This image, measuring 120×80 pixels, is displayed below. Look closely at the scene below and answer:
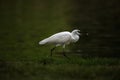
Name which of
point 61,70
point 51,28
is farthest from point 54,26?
point 61,70

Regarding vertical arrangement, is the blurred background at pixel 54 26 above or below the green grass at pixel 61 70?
above

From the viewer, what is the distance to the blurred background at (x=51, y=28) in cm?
2077

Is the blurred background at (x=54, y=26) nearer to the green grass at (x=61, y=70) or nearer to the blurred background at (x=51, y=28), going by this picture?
the blurred background at (x=51, y=28)

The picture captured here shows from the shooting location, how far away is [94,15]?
39.9 metres

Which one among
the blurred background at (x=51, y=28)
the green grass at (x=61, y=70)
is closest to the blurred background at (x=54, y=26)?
the blurred background at (x=51, y=28)

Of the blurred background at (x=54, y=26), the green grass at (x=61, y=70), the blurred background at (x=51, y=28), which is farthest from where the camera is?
the blurred background at (x=54, y=26)

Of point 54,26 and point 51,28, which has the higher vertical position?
point 54,26

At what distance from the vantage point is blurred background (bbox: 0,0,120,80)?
20766mm

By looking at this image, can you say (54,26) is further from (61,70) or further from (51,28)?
(61,70)

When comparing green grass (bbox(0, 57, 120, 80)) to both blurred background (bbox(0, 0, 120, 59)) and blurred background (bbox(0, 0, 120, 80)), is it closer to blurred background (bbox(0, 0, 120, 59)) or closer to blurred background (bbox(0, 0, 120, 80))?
blurred background (bbox(0, 0, 120, 80))

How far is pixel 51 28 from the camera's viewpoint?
32.5 meters

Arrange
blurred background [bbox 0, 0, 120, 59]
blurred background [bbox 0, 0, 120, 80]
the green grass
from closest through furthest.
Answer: the green grass
blurred background [bbox 0, 0, 120, 80]
blurred background [bbox 0, 0, 120, 59]

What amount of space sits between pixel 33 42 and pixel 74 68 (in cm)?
1144

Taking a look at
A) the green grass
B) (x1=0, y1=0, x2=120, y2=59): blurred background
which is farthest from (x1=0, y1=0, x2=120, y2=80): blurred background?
the green grass
